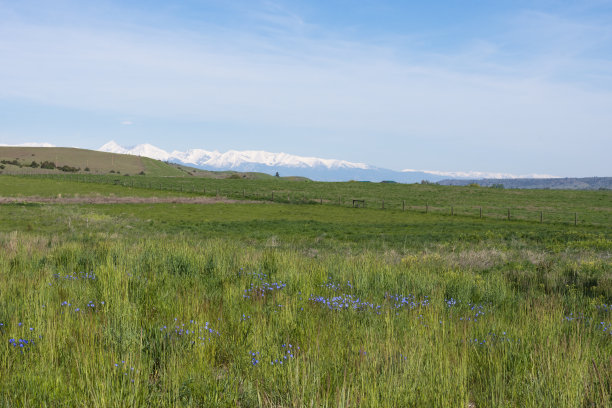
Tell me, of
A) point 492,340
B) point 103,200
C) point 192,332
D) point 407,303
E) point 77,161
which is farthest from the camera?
point 77,161

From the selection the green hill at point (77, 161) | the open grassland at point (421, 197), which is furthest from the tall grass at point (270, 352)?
the green hill at point (77, 161)

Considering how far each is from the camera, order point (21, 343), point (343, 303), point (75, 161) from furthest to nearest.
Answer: point (75, 161), point (343, 303), point (21, 343)

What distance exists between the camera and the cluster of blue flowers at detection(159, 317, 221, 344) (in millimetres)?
4426

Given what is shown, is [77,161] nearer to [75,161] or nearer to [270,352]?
[75,161]

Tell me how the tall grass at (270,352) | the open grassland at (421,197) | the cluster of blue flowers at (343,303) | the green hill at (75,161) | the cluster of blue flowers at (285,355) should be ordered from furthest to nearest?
the green hill at (75,161) < the open grassland at (421,197) < the cluster of blue flowers at (343,303) < the cluster of blue flowers at (285,355) < the tall grass at (270,352)

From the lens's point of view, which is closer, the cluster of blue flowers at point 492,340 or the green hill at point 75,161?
the cluster of blue flowers at point 492,340

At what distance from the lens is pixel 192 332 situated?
14.7 ft

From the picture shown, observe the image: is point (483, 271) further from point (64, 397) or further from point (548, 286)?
point (64, 397)

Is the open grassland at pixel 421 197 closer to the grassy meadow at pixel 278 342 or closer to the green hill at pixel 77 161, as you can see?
the grassy meadow at pixel 278 342

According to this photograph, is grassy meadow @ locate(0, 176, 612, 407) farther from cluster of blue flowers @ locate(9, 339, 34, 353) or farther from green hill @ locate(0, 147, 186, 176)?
green hill @ locate(0, 147, 186, 176)

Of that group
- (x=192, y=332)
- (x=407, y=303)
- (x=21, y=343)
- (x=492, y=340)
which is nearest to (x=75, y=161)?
(x=407, y=303)

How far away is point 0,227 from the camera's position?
2916cm

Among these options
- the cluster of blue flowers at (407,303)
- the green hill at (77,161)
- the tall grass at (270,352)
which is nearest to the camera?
the tall grass at (270,352)

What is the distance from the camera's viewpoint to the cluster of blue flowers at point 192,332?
443 cm
